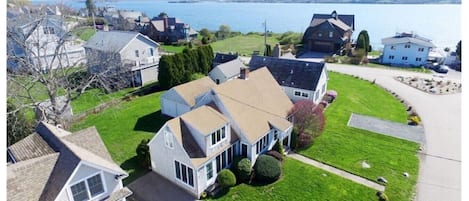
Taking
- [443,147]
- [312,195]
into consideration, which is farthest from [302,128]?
[443,147]

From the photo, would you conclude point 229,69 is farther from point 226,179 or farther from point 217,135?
point 226,179

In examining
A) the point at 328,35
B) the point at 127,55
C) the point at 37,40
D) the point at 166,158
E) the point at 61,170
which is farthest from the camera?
the point at 328,35

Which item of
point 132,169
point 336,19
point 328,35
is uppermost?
point 336,19

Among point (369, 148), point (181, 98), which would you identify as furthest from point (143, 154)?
point (369, 148)

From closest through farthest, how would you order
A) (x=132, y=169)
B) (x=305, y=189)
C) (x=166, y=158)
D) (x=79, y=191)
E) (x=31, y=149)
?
1. (x=79, y=191)
2. (x=31, y=149)
3. (x=305, y=189)
4. (x=166, y=158)
5. (x=132, y=169)

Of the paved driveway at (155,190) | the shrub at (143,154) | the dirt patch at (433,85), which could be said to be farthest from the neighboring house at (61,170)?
the dirt patch at (433,85)

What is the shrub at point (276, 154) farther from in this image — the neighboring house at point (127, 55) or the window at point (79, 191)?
the neighboring house at point (127, 55)
